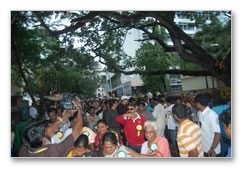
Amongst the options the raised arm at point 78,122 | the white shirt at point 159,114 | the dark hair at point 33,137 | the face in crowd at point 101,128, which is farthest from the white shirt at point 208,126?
the dark hair at point 33,137

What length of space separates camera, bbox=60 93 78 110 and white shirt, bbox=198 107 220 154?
6.21 feet

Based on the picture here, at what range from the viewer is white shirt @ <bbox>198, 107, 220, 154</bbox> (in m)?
3.40

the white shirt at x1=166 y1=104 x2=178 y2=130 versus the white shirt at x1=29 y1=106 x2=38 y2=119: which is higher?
the white shirt at x1=29 y1=106 x2=38 y2=119

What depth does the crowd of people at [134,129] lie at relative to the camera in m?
3.16

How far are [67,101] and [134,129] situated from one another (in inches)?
44.7

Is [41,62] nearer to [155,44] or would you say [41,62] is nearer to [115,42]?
[115,42]

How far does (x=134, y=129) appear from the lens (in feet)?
12.4

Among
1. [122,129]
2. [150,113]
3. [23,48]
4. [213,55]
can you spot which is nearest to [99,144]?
[122,129]

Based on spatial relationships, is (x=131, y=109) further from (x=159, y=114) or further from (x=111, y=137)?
(x=111, y=137)

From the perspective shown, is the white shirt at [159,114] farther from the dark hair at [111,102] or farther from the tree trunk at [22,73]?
the tree trunk at [22,73]

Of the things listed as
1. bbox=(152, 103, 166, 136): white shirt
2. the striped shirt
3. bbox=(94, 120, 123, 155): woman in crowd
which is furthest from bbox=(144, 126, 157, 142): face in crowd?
bbox=(152, 103, 166, 136): white shirt

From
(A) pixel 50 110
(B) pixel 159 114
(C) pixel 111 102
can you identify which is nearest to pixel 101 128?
(C) pixel 111 102

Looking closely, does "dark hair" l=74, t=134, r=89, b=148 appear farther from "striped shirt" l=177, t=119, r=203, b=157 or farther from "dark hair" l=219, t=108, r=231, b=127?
"dark hair" l=219, t=108, r=231, b=127

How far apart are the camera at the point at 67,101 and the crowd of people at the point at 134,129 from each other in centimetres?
6
